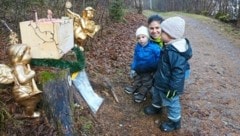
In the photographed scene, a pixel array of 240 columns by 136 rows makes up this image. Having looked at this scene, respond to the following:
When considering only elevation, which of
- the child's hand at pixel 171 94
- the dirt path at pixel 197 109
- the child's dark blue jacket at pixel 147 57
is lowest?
the dirt path at pixel 197 109

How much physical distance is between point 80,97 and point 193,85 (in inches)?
95.2

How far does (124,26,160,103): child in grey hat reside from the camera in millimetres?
4301

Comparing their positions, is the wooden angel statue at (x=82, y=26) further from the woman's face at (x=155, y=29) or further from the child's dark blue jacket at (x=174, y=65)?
the child's dark blue jacket at (x=174, y=65)

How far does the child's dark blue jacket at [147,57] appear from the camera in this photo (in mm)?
4312

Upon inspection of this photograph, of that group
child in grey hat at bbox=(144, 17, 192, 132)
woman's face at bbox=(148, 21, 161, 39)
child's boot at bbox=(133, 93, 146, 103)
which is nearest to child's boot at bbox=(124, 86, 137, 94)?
child's boot at bbox=(133, 93, 146, 103)

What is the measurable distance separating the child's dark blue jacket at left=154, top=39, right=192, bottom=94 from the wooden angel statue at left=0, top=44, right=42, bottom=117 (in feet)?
5.00

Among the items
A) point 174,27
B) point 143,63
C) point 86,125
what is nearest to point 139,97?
point 143,63

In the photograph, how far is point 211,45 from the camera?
9.96 m

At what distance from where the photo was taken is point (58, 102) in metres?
3.29

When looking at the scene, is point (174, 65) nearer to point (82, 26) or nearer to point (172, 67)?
point (172, 67)

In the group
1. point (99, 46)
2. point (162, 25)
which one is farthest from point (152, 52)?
point (99, 46)

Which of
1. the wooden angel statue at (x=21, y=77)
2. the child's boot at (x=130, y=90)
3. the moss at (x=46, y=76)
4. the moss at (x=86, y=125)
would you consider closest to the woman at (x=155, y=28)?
the child's boot at (x=130, y=90)

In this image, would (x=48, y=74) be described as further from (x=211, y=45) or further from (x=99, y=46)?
(x=211, y=45)

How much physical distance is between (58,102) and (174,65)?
1.42 m
